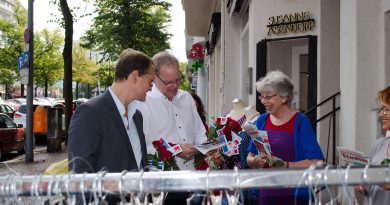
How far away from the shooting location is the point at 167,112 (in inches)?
150

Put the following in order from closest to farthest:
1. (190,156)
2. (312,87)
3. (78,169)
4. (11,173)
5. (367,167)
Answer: (367,167) → (11,173) → (78,169) → (190,156) → (312,87)

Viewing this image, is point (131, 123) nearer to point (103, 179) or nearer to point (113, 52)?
point (103, 179)

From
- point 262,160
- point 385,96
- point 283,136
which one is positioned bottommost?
point 262,160

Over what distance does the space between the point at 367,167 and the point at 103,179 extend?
0.69 meters

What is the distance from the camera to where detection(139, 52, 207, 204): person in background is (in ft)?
12.1

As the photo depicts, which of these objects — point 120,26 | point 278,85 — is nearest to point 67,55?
point 120,26

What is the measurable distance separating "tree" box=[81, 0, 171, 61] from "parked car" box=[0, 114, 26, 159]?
20.3 feet

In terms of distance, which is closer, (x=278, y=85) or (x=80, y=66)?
(x=278, y=85)

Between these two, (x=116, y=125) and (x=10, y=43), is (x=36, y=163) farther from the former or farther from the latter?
(x=10, y=43)

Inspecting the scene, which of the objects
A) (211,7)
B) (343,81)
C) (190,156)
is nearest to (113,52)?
(211,7)

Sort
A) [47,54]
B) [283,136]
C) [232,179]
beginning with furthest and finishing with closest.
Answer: [47,54], [283,136], [232,179]

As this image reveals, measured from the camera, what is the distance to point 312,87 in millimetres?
8188

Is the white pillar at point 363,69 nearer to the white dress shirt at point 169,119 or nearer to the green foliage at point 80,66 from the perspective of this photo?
the white dress shirt at point 169,119

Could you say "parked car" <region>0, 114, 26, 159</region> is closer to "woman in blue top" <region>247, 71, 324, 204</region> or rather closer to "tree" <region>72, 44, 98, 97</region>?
"woman in blue top" <region>247, 71, 324, 204</region>
